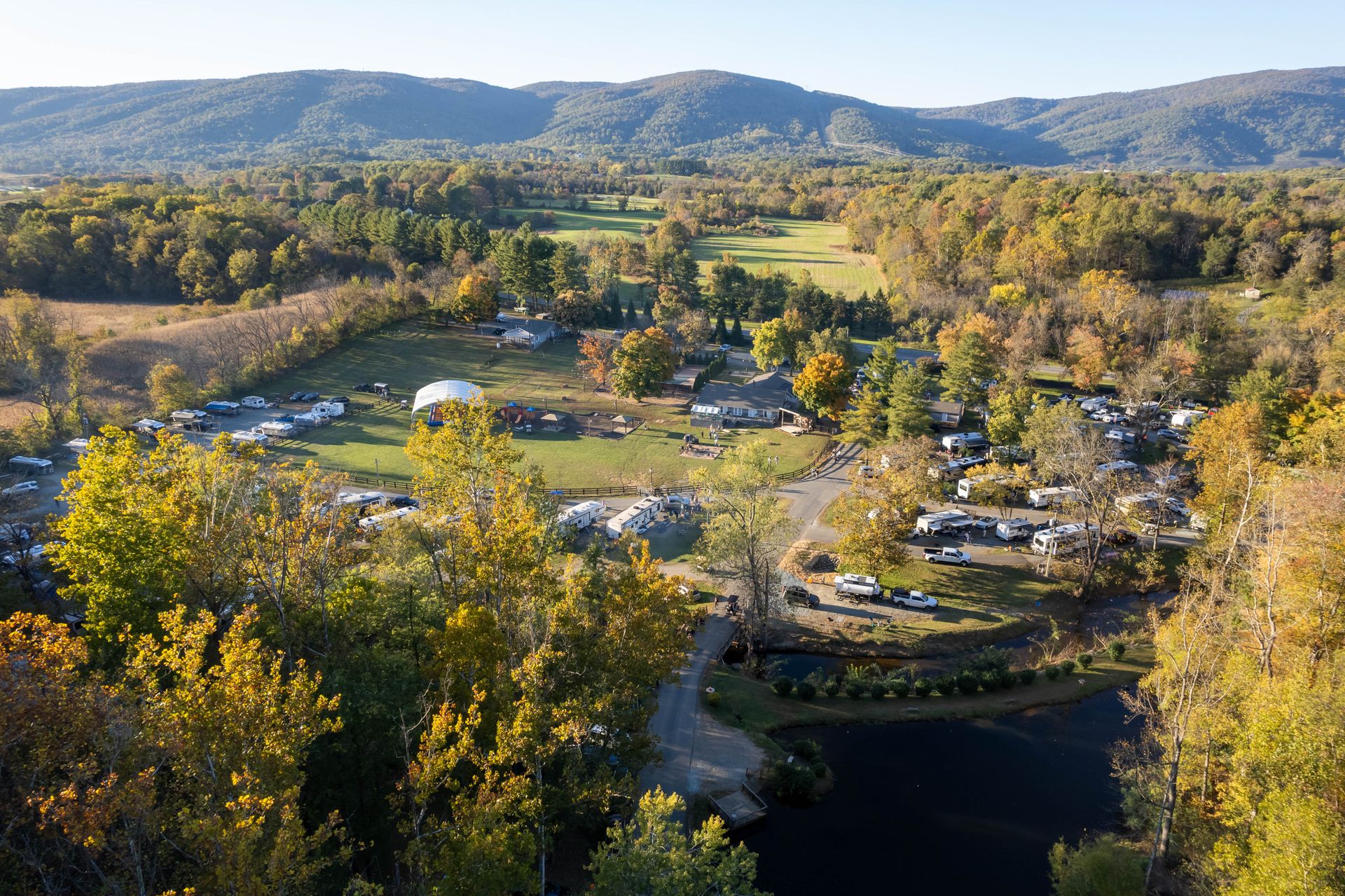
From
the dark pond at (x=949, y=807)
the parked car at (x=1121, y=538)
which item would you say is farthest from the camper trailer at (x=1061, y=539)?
the dark pond at (x=949, y=807)

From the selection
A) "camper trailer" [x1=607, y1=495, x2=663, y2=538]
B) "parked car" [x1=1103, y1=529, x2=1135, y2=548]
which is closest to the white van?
"camper trailer" [x1=607, y1=495, x2=663, y2=538]

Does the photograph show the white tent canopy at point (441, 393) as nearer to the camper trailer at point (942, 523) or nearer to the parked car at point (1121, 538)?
the camper trailer at point (942, 523)

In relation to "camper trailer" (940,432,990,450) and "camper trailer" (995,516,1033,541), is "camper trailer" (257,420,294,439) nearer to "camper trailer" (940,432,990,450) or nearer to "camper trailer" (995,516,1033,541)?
"camper trailer" (940,432,990,450)

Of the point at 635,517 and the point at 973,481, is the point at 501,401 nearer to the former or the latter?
the point at 635,517

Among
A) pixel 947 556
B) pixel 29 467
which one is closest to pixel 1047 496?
pixel 947 556

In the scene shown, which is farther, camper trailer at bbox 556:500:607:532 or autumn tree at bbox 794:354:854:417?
autumn tree at bbox 794:354:854:417

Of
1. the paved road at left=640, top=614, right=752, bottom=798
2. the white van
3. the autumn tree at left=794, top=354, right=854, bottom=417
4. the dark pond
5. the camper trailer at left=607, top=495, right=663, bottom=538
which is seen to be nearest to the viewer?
the dark pond
